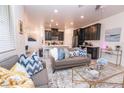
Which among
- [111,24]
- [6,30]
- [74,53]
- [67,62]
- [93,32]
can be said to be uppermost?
[111,24]

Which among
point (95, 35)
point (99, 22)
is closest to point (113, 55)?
point (95, 35)

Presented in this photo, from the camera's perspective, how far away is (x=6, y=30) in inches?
91.0

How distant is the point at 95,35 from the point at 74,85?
→ 14.1 feet

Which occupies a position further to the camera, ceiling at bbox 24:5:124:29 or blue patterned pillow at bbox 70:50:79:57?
blue patterned pillow at bbox 70:50:79:57

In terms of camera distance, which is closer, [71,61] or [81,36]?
[71,61]

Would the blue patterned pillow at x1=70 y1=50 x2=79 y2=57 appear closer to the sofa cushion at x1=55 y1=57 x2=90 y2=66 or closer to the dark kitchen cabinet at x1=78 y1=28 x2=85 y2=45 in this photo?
the sofa cushion at x1=55 y1=57 x2=90 y2=66

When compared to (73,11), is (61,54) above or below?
below

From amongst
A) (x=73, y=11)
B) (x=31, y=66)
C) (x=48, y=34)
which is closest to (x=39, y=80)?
(x=31, y=66)

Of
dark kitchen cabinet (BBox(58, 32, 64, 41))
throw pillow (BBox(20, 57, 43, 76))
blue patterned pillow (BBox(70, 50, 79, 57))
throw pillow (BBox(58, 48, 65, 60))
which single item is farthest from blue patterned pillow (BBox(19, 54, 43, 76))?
dark kitchen cabinet (BBox(58, 32, 64, 41))

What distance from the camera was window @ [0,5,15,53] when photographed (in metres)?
2.07

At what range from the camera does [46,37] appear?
10.2 m

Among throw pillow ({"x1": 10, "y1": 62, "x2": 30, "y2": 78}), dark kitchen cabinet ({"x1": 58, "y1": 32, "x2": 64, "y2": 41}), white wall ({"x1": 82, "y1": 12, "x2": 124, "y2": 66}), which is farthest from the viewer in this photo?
dark kitchen cabinet ({"x1": 58, "y1": 32, "x2": 64, "y2": 41})

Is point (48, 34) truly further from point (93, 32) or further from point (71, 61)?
point (71, 61)

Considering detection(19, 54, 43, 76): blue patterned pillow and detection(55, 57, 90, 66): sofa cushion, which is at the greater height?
detection(19, 54, 43, 76): blue patterned pillow
